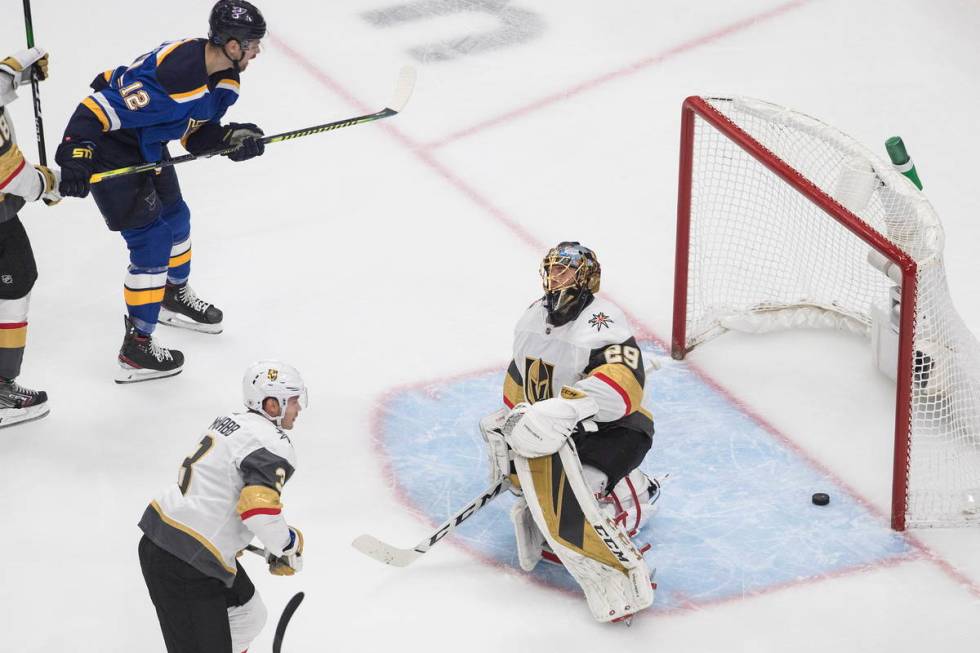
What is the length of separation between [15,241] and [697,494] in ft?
6.78

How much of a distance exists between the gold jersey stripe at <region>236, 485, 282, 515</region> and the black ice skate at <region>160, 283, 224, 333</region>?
1923 mm

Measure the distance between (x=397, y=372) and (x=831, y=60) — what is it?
2.79m

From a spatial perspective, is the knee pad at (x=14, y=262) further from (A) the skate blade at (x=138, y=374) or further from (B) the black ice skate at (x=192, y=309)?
(B) the black ice skate at (x=192, y=309)

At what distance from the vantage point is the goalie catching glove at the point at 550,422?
12.5 feet

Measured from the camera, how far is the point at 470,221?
5.87 meters

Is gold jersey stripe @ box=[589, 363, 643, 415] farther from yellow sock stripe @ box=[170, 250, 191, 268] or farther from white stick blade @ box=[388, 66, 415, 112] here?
yellow sock stripe @ box=[170, 250, 191, 268]

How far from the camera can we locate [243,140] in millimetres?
4848

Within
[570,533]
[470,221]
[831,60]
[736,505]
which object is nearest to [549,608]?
[570,533]

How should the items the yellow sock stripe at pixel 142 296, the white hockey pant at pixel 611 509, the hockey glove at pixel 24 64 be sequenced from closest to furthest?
the white hockey pant at pixel 611 509 < the hockey glove at pixel 24 64 < the yellow sock stripe at pixel 142 296

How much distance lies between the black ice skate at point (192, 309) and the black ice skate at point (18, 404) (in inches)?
23.5

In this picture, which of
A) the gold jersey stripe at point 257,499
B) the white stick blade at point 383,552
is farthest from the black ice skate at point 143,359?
the gold jersey stripe at point 257,499

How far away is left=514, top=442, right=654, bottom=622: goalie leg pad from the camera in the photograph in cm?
384

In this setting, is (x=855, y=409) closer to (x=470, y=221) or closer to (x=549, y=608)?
(x=549, y=608)

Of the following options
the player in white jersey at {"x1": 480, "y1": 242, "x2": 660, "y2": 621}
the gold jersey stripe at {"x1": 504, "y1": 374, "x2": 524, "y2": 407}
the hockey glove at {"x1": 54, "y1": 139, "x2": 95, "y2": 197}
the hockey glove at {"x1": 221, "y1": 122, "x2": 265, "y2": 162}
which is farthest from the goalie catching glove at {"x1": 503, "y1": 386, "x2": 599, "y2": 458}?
the hockey glove at {"x1": 54, "y1": 139, "x2": 95, "y2": 197}
